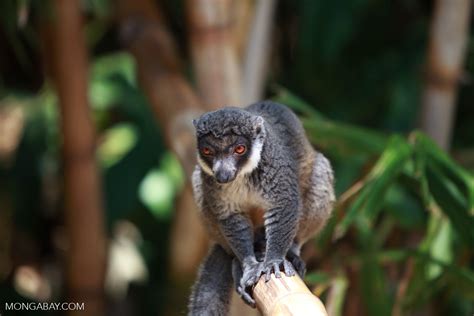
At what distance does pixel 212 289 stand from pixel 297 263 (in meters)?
0.32

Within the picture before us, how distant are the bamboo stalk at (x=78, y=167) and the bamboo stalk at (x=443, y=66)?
184 centimetres

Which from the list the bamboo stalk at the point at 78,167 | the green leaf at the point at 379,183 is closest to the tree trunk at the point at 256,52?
the bamboo stalk at the point at 78,167

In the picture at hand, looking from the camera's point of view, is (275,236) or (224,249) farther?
(224,249)

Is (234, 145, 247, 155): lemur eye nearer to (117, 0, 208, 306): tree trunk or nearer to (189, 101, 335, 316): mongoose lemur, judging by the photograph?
(189, 101, 335, 316): mongoose lemur

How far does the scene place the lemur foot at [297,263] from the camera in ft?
9.80

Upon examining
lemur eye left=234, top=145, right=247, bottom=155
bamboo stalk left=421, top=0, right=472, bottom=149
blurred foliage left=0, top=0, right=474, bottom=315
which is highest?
lemur eye left=234, top=145, right=247, bottom=155

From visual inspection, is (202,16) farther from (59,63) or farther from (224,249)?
(224,249)

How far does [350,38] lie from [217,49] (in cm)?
226

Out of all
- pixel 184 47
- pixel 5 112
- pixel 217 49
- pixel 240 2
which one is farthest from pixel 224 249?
pixel 5 112

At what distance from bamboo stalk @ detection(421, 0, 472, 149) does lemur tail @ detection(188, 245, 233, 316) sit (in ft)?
6.94

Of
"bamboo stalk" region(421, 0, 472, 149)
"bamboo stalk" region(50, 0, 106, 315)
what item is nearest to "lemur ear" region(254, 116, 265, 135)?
"bamboo stalk" region(50, 0, 106, 315)

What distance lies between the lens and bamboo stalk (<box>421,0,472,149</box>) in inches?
184

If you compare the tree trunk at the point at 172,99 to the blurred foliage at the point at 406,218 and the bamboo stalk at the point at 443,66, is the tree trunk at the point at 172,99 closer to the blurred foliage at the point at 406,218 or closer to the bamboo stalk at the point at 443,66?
the blurred foliage at the point at 406,218

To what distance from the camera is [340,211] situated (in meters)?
4.03
